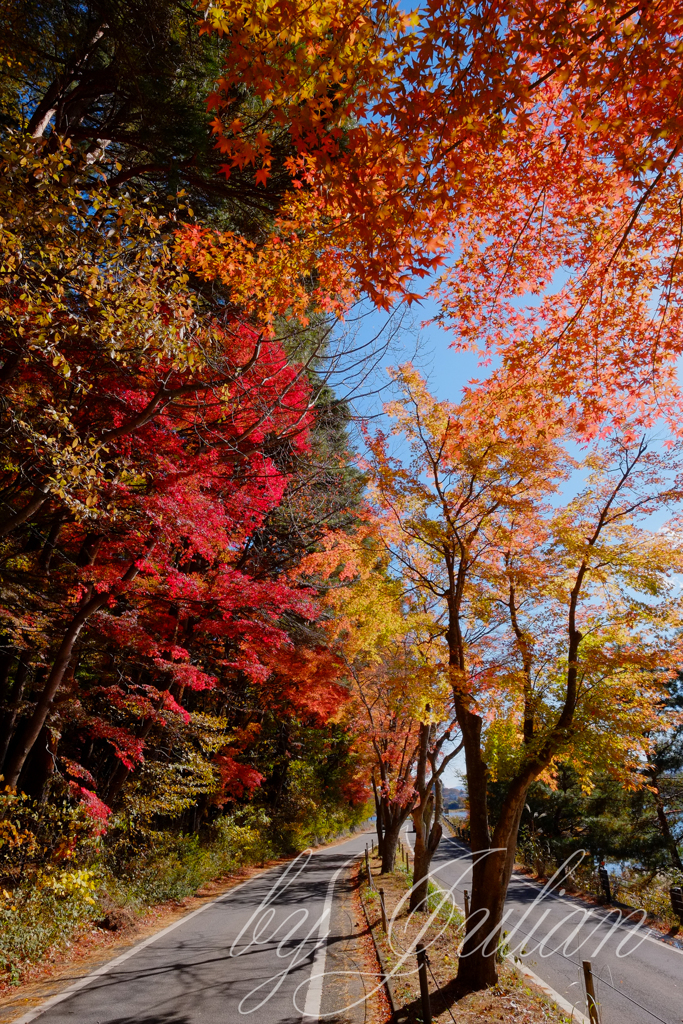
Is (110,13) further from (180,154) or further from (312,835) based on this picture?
(312,835)

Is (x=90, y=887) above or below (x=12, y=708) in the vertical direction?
below

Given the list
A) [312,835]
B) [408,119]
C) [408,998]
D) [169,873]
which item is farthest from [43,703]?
[312,835]

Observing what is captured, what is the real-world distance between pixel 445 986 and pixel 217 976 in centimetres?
309

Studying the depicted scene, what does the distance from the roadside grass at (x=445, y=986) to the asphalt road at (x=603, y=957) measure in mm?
865

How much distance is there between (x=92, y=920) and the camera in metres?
8.58

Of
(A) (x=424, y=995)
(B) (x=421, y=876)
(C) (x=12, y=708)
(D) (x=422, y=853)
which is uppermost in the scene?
(C) (x=12, y=708)

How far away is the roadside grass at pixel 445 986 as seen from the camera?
607 cm

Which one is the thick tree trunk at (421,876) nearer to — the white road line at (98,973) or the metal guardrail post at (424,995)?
the white road line at (98,973)

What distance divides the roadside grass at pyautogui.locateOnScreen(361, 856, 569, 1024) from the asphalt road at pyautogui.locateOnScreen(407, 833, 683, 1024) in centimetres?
87

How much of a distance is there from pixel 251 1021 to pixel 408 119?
845cm

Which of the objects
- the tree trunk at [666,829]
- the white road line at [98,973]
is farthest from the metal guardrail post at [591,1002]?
the tree trunk at [666,829]

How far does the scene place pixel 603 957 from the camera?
1108 cm

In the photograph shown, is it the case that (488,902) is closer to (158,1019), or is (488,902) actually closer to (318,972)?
(318,972)

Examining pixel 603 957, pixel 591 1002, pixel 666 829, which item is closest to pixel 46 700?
pixel 591 1002
